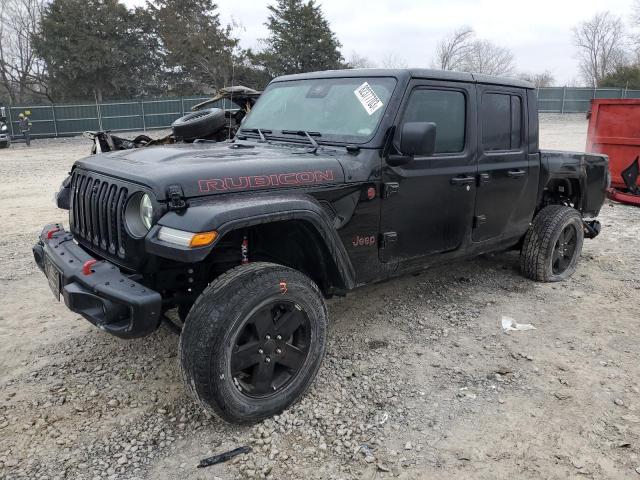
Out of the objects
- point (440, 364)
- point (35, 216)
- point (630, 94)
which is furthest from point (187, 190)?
point (630, 94)

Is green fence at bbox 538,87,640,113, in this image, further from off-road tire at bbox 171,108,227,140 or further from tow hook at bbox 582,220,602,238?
off-road tire at bbox 171,108,227,140

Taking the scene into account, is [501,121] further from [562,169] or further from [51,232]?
[51,232]

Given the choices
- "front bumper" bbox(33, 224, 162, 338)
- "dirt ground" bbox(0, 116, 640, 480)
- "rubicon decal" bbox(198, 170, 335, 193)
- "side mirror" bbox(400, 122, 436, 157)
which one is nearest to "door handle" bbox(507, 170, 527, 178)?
"dirt ground" bbox(0, 116, 640, 480)

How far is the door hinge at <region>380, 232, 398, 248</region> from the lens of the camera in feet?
11.5

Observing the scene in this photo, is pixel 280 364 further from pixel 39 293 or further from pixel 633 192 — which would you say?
pixel 633 192

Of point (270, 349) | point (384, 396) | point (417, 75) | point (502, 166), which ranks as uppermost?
point (417, 75)

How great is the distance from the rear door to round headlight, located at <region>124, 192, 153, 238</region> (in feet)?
8.35

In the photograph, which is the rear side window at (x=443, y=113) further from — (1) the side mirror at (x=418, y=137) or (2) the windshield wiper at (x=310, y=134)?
(2) the windshield wiper at (x=310, y=134)

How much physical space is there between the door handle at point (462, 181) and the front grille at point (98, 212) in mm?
2273

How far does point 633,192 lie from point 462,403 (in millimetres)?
7369

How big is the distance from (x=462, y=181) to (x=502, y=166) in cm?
61

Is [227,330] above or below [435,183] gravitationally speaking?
below

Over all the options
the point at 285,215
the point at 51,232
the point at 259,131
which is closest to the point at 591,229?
the point at 259,131

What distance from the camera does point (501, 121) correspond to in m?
4.33
